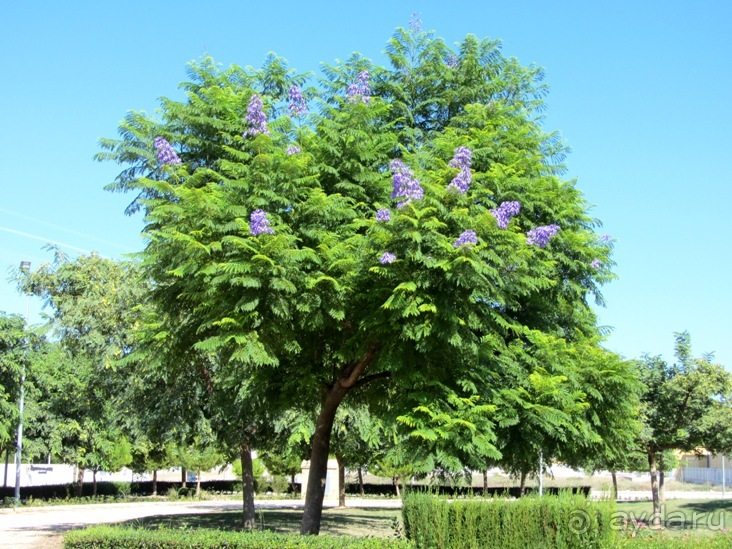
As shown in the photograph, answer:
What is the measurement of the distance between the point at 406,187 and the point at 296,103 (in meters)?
4.07

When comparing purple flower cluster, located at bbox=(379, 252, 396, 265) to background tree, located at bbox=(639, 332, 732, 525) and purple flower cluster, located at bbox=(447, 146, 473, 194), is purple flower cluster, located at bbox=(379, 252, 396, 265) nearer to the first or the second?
purple flower cluster, located at bbox=(447, 146, 473, 194)

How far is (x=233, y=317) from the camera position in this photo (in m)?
11.9

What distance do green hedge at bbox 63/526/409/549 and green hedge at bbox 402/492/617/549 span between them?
0.58m

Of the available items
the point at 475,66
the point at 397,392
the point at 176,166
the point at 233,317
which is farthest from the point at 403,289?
the point at 475,66

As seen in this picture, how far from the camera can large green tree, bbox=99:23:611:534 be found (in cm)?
1141

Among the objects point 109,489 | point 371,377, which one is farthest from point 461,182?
point 109,489

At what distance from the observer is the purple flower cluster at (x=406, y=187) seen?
11.3 meters

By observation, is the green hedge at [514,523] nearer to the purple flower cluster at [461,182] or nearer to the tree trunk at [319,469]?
the tree trunk at [319,469]

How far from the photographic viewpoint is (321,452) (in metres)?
15.2

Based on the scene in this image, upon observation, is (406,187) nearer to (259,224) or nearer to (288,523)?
(259,224)

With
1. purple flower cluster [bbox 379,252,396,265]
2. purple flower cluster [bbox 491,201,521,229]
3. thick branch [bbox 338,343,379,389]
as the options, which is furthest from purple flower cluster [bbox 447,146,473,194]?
thick branch [bbox 338,343,379,389]

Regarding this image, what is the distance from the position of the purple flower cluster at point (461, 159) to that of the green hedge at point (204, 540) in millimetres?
5954

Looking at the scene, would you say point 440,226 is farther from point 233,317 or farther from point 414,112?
point 414,112

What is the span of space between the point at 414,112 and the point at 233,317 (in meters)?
6.61
